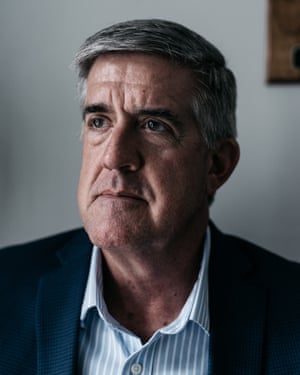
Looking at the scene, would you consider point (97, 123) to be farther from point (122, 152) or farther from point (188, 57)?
point (188, 57)

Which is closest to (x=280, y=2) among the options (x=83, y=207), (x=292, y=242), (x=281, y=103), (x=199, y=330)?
(x=281, y=103)

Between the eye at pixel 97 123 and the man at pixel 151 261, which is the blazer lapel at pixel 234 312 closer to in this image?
the man at pixel 151 261

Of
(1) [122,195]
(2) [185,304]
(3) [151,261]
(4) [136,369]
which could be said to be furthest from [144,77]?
(4) [136,369]

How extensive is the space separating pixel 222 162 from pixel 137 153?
0.30 m

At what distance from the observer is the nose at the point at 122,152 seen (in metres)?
1.22

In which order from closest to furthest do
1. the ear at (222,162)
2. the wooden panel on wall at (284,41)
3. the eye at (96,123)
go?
the eye at (96,123) < the ear at (222,162) < the wooden panel on wall at (284,41)

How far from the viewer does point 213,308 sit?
137cm

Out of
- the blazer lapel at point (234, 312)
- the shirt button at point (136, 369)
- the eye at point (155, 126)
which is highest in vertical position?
the eye at point (155, 126)

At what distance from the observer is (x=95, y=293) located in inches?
53.6

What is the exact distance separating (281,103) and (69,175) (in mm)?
676

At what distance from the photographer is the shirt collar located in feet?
4.36

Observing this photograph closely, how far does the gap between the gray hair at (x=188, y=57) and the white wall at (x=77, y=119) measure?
0.24 m

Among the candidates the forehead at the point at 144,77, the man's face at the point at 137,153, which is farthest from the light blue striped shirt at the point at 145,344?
the forehead at the point at 144,77

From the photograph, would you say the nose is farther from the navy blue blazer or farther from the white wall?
the white wall
